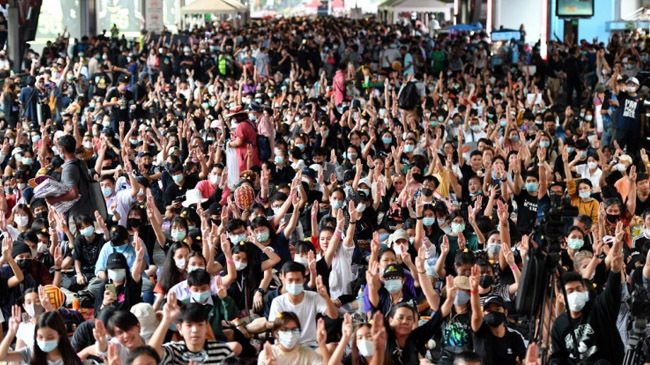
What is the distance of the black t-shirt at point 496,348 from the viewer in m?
8.63

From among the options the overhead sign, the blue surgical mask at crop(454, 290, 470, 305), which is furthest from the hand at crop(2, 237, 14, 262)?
the overhead sign

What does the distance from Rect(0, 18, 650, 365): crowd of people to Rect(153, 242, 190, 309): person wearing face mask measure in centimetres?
2

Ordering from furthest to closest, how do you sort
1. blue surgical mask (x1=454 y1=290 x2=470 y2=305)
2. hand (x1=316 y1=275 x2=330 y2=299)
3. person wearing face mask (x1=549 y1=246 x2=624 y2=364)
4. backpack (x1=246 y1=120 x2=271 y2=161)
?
backpack (x1=246 y1=120 x2=271 y2=161)
hand (x1=316 y1=275 x2=330 y2=299)
blue surgical mask (x1=454 y1=290 x2=470 y2=305)
person wearing face mask (x1=549 y1=246 x2=624 y2=364)

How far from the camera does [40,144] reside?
1638 cm

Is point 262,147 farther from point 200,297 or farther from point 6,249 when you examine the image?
point 200,297

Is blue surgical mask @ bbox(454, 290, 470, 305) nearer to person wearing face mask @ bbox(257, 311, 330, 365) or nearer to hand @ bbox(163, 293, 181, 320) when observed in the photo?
person wearing face mask @ bbox(257, 311, 330, 365)

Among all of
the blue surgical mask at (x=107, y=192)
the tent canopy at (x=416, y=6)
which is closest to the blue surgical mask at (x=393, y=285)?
the blue surgical mask at (x=107, y=192)

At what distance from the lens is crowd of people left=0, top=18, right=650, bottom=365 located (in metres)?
8.40

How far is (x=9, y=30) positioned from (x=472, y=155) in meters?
17.9

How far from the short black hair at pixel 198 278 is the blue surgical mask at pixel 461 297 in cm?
173

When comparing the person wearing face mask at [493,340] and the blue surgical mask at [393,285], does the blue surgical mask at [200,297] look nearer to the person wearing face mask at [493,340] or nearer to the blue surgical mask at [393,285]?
the blue surgical mask at [393,285]

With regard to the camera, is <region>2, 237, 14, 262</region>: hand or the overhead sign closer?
<region>2, 237, 14, 262</region>: hand

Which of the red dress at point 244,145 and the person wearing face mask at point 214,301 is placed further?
the red dress at point 244,145

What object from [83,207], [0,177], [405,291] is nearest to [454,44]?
[0,177]
